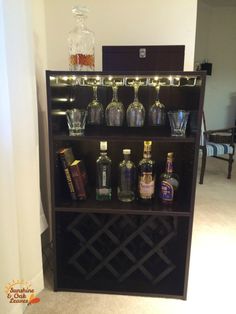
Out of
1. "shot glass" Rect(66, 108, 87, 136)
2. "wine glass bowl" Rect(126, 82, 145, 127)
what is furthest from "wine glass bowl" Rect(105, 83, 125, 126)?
"shot glass" Rect(66, 108, 87, 136)

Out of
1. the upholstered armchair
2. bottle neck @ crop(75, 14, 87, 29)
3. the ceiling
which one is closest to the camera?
bottle neck @ crop(75, 14, 87, 29)

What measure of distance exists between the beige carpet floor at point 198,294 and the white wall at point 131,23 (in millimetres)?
1291

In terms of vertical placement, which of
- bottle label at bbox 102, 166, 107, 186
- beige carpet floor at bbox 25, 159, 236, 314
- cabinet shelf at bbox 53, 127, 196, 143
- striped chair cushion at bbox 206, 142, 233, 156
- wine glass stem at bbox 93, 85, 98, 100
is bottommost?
beige carpet floor at bbox 25, 159, 236, 314

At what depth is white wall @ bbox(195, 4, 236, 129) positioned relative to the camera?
4930 mm

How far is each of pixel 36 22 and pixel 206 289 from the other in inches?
71.9

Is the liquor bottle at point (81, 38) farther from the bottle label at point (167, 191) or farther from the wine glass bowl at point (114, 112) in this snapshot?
the bottle label at point (167, 191)

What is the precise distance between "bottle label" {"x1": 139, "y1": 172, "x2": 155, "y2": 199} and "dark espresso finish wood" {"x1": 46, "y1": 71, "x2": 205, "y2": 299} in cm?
6

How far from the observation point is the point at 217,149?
3482 mm

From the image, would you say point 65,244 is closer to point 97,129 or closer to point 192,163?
point 97,129

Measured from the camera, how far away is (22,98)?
4.22ft

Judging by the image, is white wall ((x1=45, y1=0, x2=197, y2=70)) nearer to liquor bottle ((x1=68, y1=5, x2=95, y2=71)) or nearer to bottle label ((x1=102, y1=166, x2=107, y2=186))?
liquor bottle ((x1=68, y1=5, x2=95, y2=71))

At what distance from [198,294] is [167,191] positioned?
0.64m

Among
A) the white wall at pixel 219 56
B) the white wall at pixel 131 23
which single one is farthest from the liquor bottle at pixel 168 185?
the white wall at pixel 219 56

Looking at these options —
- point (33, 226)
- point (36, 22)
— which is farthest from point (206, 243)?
point (36, 22)
